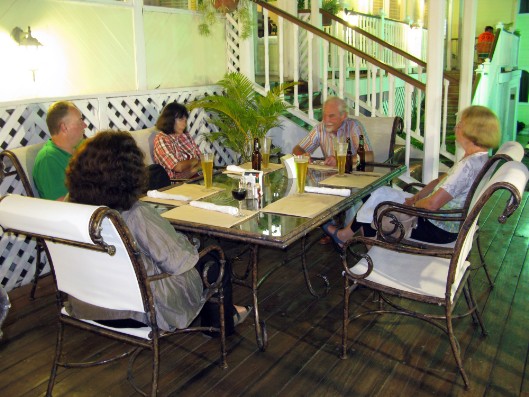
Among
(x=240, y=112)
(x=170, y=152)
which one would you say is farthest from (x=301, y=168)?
(x=240, y=112)

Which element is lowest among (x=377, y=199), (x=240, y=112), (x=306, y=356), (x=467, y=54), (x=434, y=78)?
(x=306, y=356)

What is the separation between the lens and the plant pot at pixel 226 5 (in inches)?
211

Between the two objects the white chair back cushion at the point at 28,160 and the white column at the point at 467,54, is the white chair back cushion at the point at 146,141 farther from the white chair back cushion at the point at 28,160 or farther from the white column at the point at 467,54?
the white column at the point at 467,54

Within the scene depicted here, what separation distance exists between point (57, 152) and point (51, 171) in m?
0.12

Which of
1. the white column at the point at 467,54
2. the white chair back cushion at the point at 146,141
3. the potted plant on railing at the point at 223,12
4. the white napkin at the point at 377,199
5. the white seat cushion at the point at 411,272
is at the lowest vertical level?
the white seat cushion at the point at 411,272

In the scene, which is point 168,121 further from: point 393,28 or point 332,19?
point 393,28

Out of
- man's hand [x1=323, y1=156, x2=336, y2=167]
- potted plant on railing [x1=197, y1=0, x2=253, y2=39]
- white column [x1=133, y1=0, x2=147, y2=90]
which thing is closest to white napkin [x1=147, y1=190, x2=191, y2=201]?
man's hand [x1=323, y1=156, x2=336, y2=167]

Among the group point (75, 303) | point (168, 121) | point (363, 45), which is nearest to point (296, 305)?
point (75, 303)

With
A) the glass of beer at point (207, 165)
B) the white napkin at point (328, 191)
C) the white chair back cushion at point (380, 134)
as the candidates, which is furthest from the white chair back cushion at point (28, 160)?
the white chair back cushion at point (380, 134)

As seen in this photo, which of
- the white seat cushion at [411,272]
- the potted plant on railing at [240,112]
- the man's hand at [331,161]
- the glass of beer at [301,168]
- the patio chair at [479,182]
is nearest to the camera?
the white seat cushion at [411,272]

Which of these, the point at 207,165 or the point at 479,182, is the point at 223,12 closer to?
the point at 207,165

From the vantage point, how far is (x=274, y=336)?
9.43 ft

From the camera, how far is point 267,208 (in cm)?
258

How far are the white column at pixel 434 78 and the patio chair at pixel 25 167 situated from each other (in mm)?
3472
